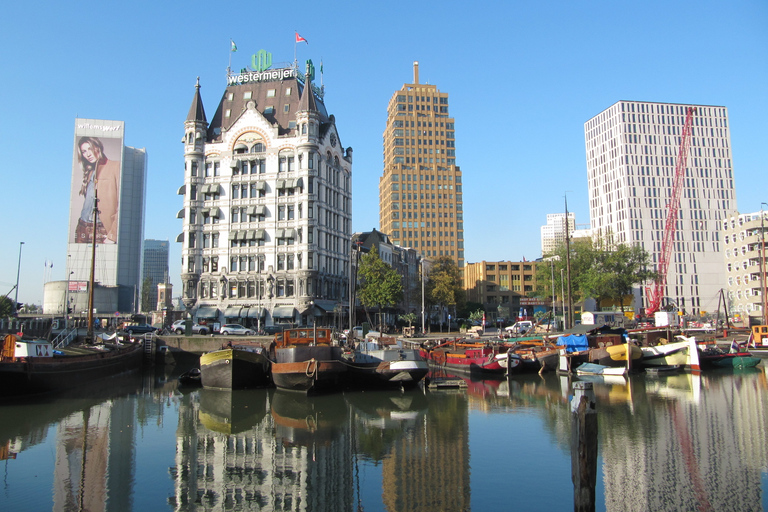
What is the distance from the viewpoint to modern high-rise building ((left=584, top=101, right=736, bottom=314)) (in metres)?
155

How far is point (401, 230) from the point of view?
162 meters

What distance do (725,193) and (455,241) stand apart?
77.5 m

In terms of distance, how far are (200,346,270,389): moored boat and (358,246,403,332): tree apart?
1518 inches

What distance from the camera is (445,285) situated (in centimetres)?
9269

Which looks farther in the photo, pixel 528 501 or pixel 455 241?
pixel 455 241

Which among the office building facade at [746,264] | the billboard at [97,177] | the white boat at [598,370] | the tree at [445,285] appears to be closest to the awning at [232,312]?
the tree at [445,285]

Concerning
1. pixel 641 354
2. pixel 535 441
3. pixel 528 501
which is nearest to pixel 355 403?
pixel 535 441

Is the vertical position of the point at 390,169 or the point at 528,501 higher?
the point at 390,169

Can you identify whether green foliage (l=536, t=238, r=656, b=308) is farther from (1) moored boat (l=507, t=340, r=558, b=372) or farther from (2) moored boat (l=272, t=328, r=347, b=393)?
(2) moored boat (l=272, t=328, r=347, b=393)

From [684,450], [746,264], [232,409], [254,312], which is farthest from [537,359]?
[746,264]

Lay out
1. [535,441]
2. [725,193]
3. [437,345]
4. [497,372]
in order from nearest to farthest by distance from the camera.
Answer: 1. [535,441]
2. [497,372]
3. [437,345]
4. [725,193]

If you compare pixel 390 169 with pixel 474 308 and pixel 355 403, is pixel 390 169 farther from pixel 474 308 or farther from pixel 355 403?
pixel 355 403

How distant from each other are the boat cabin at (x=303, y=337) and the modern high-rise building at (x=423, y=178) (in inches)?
4717

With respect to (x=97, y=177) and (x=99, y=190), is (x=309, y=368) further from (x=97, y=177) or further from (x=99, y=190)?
(x=97, y=177)
